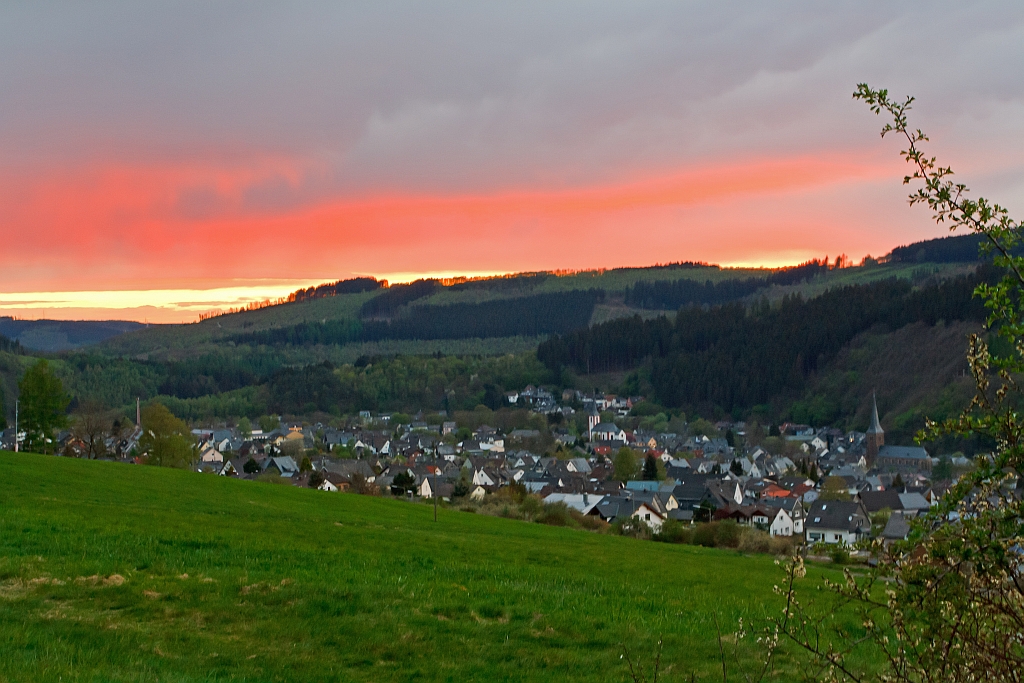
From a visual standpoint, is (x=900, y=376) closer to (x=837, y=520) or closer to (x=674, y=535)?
(x=837, y=520)

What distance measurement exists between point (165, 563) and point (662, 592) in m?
7.09

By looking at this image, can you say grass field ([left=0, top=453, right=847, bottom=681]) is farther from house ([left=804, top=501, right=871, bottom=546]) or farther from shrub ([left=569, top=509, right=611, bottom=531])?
house ([left=804, top=501, right=871, bottom=546])

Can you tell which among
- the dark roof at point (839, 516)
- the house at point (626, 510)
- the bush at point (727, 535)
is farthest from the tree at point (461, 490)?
the bush at point (727, 535)

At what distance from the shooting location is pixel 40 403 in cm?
4519

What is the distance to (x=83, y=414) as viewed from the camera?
55312 millimetres

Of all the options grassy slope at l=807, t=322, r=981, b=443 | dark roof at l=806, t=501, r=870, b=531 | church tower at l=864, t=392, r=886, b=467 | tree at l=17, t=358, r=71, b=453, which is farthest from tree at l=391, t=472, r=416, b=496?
grassy slope at l=807, t=322, r=981, b=443

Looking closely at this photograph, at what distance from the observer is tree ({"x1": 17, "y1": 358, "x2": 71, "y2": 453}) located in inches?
1764

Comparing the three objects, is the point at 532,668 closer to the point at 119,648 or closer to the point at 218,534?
the point at 119,648

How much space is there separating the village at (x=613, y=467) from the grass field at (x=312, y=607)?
13934 millimetres

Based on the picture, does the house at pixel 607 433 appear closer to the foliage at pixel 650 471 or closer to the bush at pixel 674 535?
the foliage at pixel 650 471

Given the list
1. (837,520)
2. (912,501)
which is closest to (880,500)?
(912,501)

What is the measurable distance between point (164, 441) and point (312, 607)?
139 ft

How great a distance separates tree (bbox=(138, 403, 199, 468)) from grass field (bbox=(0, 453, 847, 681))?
31842 mm

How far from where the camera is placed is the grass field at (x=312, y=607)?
26.8ft
